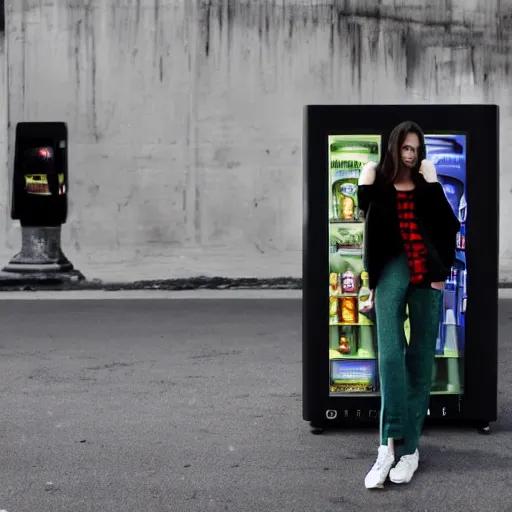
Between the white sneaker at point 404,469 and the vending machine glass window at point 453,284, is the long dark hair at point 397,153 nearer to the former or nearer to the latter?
the vending machine glass window at point 453,284

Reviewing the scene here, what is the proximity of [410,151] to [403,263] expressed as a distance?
1.69 feet

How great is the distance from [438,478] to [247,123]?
857cm

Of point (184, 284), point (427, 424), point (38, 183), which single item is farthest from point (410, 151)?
point (38, 183)

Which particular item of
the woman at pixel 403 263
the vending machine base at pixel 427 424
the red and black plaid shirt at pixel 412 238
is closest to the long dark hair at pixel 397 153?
the woman at pixel 403 263

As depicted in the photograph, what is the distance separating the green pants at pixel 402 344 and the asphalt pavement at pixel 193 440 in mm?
267

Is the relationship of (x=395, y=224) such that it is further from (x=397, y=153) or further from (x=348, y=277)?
(x=348, y=277)

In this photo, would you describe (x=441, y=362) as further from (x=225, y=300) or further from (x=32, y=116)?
(x=32, y=116)

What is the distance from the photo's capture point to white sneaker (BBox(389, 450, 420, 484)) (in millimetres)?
4664

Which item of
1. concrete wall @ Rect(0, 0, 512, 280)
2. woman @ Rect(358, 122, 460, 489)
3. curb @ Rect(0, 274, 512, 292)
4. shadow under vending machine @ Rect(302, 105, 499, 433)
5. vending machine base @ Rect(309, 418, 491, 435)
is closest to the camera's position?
woman @ Rect(358, 122, 460, 489)

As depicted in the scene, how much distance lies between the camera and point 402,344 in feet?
15.6

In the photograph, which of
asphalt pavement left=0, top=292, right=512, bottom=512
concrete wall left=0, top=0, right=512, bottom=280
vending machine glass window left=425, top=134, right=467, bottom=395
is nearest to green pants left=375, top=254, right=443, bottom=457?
→ asphalt pavement left=0, top=292, right=512, bottom=512

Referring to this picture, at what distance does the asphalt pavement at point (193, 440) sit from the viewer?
4488 millimetres

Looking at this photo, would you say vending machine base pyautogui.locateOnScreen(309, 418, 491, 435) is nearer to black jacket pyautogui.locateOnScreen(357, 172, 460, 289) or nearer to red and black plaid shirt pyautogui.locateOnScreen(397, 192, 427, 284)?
black jacket pyautogui.locateOnScreen(357, 172, 460, 289)

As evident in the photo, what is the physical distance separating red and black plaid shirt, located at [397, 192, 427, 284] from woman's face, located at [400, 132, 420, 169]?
144mm
